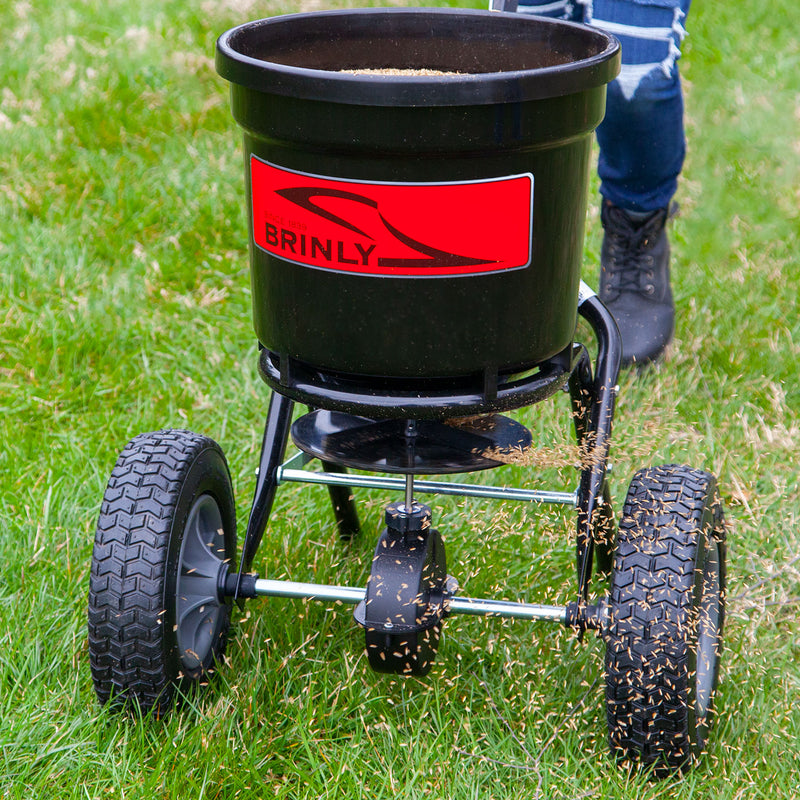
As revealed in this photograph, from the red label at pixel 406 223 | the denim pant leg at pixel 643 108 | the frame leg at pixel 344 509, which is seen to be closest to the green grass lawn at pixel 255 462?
the frame leg at pixel 344 509

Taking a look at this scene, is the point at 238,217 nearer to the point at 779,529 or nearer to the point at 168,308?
the point at 168,308

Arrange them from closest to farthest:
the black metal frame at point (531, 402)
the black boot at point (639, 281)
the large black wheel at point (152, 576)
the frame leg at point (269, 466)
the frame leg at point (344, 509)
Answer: the black metal frame at point (531, 402), the large black wheel at point (152, 576), the frame leg at point (269, 466), the frame leg at point (344, 509), the black boot at point (639, 281)

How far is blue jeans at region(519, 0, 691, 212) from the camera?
2.58 m

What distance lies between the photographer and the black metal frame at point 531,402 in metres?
1.63

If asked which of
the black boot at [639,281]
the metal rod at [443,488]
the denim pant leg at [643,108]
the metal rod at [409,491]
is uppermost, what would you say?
the denim pant leg at [643,108]

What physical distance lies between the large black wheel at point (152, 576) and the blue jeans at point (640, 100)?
4.00 feet

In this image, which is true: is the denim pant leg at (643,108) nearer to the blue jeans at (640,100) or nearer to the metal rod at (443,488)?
the blue jeans at (640,100)

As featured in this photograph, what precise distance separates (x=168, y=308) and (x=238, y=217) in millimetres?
625

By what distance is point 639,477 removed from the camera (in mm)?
1936

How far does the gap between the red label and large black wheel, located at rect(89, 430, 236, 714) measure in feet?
1.78

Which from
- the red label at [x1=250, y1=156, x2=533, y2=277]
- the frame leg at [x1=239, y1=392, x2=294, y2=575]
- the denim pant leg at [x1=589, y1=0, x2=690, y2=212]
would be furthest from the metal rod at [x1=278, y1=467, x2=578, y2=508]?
the denim pant leg at [x1=589, y1=0, x2=690, y2=212]

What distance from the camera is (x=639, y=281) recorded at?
325cm

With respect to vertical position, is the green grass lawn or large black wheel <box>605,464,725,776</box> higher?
large black wheel <box>605,464,725,776</box>

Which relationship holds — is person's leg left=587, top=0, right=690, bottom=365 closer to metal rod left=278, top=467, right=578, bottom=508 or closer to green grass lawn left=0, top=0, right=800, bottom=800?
green grass lawn left=0, top=0, right=800, bottom=800
